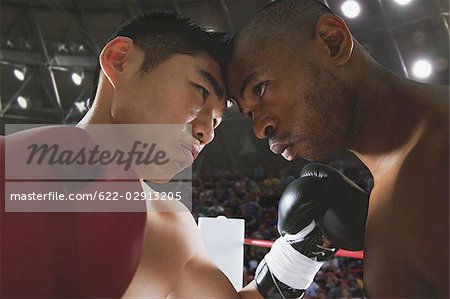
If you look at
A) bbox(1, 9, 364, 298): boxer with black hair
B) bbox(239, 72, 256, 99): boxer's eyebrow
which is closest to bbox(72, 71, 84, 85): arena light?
bbox(1, 9, 364, 298): boxer with black hair

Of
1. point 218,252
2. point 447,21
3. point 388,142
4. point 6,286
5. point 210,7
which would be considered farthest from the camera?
point 218,252

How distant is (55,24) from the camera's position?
3.93 ft

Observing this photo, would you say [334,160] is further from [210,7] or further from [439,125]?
[210,7]

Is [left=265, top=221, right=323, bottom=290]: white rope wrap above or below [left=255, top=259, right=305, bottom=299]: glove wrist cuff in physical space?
above

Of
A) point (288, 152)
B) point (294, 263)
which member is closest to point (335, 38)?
point (288, 152)

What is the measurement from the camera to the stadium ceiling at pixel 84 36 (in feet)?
3.04

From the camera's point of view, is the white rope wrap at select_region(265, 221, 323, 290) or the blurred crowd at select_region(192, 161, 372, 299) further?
the blurred crowd at select_region(192, 161, 372, 299)

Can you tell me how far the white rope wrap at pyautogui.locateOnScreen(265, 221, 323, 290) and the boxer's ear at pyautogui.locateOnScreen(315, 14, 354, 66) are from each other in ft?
1.09

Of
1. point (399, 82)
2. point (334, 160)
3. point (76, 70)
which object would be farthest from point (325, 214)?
point (76, 70)

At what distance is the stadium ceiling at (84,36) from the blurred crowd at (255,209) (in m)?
0.59

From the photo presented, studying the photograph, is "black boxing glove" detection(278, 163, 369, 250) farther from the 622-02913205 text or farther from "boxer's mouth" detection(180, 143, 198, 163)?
the 622-02913205 text

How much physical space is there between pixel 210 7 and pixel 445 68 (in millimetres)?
535

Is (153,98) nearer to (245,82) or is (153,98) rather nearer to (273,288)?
(245,82)

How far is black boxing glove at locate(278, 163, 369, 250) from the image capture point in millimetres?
838
